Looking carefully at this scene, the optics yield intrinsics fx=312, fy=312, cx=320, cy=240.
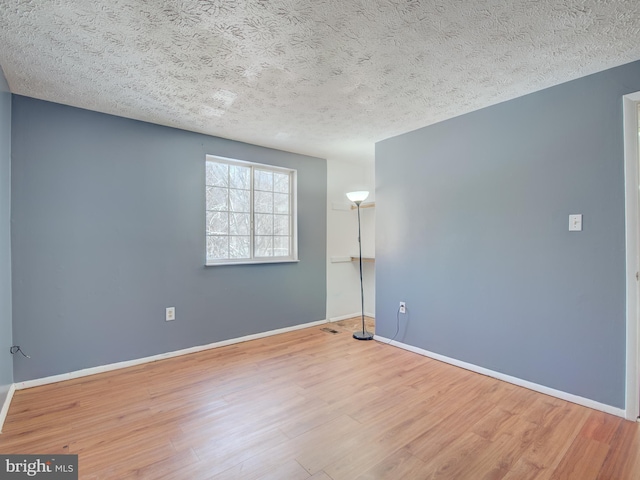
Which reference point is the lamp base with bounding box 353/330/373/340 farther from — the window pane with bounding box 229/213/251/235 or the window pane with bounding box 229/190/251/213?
the window pane with bounding box 229/190/251/213

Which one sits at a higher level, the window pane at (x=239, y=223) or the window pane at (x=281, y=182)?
the window pane at (x=281, y=182)

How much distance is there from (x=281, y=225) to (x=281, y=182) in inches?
21.7

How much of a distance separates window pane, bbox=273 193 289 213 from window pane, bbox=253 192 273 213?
0.06 metres

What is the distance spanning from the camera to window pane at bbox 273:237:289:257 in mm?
3943

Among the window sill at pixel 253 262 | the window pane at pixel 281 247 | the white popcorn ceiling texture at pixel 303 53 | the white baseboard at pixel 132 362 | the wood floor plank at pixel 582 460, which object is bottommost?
the wood floor plank at pixel 582 460

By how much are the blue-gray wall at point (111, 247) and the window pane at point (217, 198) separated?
14 cm

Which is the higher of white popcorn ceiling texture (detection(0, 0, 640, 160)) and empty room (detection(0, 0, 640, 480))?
white popcorn ceiling texture (detection(0, 0, 640, 160))

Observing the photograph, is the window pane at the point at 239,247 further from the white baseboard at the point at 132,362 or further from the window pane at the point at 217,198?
the white baseboard at the point at 132,362

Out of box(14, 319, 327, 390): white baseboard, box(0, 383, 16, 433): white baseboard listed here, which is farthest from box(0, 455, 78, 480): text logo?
box(14, 319, 327, 390): white baseboard

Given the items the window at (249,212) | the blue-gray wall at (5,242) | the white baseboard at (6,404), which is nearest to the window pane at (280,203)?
the window at (249,212)

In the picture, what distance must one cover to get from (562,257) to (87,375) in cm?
388

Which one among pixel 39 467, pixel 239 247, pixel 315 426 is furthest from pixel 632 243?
pixel 39 467

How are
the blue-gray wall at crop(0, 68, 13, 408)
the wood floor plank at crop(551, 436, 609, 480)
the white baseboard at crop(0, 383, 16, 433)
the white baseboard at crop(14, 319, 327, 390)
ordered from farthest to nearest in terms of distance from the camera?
1. the white baseboard at crop(14, 319, 327, 390)
2. the blue-gray wall at crop(0, 68, 13, 408)
3. the white baseboard at crop(0, 383, 16, 433)
4. the wood floor plank at crop(551, 436, 609, 480)

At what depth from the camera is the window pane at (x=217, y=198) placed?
340 cm
